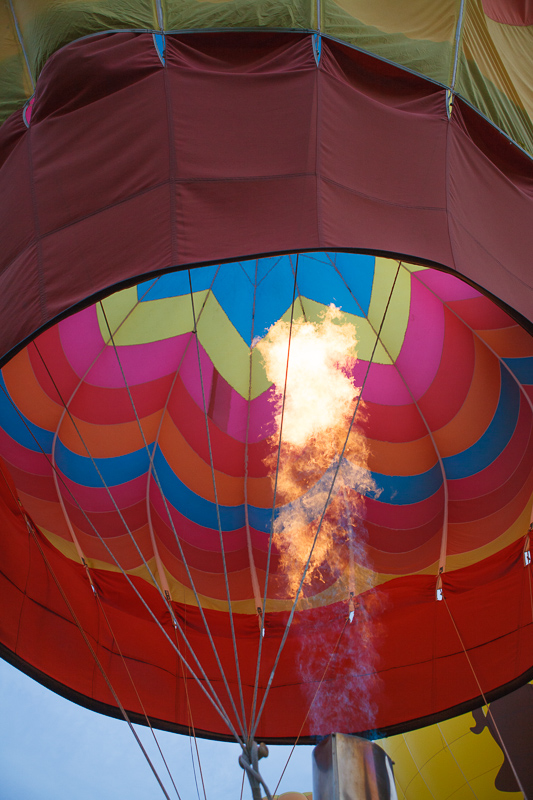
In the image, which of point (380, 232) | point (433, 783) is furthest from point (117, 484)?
point (433, 783)

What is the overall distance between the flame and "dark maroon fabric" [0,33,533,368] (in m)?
2.45

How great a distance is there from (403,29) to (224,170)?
1.27 metres

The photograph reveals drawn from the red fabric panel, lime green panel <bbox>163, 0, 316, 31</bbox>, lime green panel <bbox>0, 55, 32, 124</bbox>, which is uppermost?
lime green panel <bbox>0, 55, 32, 124</bbox>

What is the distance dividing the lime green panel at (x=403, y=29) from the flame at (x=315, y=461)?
2581mm

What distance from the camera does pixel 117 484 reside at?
5.52 metres

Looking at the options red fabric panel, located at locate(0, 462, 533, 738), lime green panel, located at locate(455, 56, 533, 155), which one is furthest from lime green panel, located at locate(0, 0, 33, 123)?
red fabric panel, located at locate(0, 462, 533, 738)

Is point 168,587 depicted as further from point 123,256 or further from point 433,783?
point 433,783

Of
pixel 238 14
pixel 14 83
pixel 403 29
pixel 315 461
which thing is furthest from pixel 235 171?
pixel 315 461

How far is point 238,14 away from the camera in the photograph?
3.09 m

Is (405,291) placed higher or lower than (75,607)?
higher

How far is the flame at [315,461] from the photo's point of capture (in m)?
5.58

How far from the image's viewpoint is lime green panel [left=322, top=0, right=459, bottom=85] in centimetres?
315

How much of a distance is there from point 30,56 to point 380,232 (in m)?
2.12

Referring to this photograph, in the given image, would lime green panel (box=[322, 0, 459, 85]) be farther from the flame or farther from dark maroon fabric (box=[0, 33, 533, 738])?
the flame
